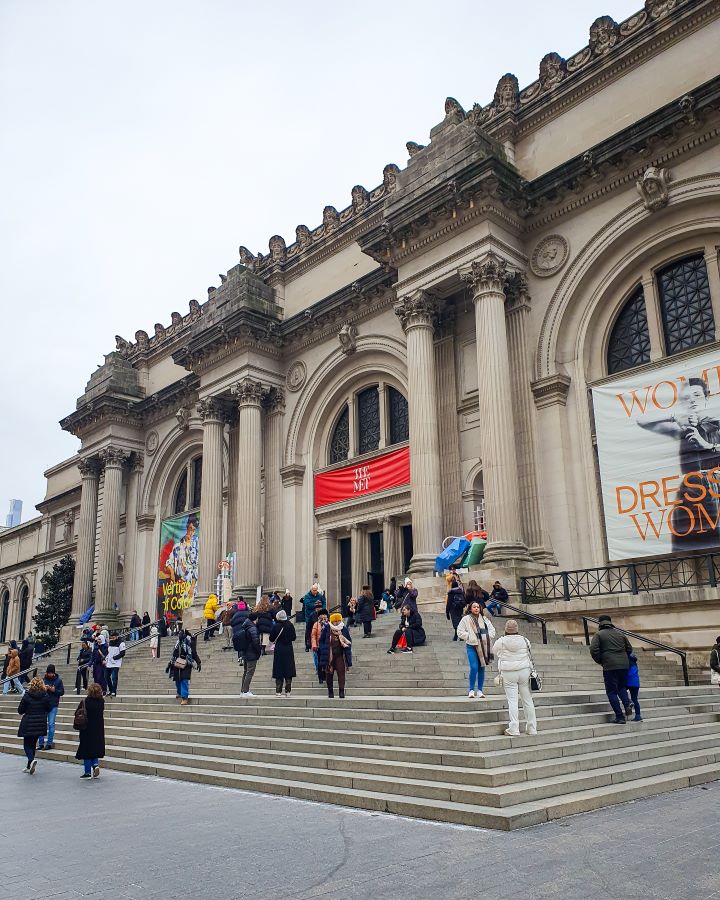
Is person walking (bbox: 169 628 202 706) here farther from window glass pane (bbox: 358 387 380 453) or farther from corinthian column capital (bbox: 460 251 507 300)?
window glass pane (bbox: 358 387 380 453)

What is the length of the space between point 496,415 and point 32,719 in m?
13.6

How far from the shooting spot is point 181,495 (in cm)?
3878

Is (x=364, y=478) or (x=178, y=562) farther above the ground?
(x=364, y=478)

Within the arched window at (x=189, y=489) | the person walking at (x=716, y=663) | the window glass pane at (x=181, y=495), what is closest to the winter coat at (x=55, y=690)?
the person walking at (x=716, y=663)

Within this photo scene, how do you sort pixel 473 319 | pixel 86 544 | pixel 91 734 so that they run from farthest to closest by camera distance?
1. pixel 86 544
2. pixel 473 319
3. pixel 91 734

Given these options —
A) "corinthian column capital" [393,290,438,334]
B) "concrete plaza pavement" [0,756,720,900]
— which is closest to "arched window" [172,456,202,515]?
"corinthian column capital" [393,290,438,334]

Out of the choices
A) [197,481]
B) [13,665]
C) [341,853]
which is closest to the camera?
[341,853]

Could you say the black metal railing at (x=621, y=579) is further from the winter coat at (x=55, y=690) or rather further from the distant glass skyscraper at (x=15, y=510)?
the distant glass skyscraper at (x=15, y=510)

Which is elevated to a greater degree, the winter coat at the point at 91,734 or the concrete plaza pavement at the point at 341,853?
the winter coat at the point at 91,734

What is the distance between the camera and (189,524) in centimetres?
3622

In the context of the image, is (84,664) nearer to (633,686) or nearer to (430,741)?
(430,741)

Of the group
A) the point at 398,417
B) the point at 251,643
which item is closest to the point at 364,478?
the point at 398,417

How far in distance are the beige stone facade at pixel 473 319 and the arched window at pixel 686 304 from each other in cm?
34

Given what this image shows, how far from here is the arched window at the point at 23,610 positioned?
54159mm
